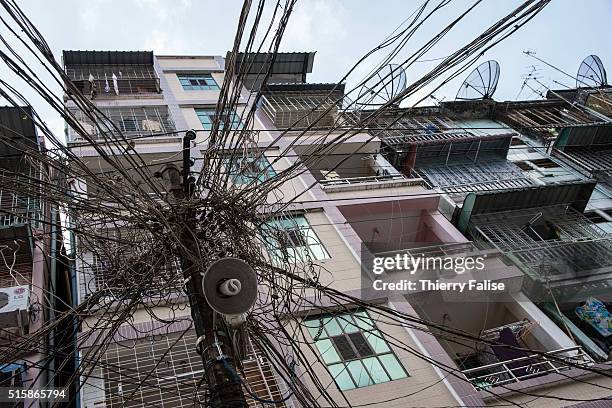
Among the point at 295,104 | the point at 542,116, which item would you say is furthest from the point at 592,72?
the point at 295,104

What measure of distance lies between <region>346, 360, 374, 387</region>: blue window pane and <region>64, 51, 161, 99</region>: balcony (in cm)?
1314

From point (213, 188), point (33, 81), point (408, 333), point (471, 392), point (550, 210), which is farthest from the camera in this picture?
point (550, 210)

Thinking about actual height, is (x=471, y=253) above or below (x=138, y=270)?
below

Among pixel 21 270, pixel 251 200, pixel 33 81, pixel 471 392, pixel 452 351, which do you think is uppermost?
pixel 33 81

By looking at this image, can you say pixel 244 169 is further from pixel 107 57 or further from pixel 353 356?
pixel 107 57

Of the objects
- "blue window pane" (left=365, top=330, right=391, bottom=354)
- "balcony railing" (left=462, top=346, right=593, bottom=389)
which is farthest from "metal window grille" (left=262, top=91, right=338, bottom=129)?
"balcony railing" (left=462, top=346, right=593, bottom=389)

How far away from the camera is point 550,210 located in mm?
17312

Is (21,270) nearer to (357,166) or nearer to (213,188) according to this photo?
(213,188)

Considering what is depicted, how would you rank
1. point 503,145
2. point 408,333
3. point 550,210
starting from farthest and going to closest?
point 503,145
point 550,210
point 408,333

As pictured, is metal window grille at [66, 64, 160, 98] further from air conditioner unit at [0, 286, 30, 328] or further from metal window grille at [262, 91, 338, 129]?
air conditioner unit at [0, 286, 30, 328]

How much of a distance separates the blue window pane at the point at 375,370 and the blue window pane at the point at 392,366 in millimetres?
103

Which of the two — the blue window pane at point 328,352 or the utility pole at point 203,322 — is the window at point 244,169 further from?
the blue window pane at point 328,352

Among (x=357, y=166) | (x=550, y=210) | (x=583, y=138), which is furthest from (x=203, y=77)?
(x=583, y=138)

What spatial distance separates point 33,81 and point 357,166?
50.2ft
